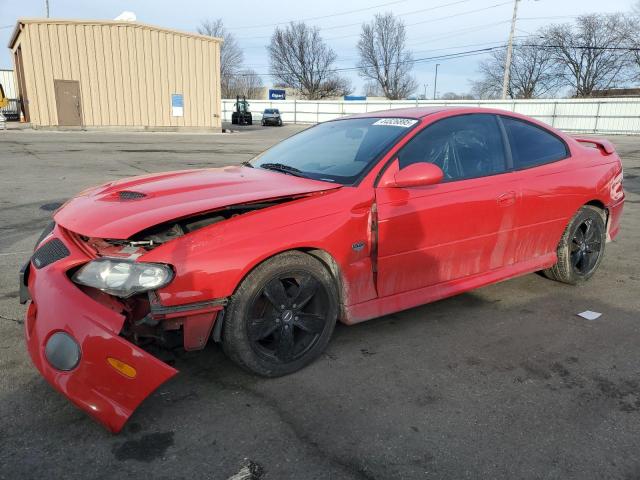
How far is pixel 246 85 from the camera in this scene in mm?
80375

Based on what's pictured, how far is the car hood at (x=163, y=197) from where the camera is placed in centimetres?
257

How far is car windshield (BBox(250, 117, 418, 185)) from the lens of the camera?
333cm

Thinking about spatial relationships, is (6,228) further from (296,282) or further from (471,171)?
(471,171)

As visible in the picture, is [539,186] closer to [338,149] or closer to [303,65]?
[338,149]

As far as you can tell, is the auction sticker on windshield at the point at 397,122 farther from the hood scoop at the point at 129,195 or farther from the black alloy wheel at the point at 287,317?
the hood scoop at the point at 129,195

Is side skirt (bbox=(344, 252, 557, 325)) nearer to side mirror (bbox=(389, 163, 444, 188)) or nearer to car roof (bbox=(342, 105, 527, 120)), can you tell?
side mirror (bbox=(389, 163, 444, 188))

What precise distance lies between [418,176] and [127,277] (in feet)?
5.79

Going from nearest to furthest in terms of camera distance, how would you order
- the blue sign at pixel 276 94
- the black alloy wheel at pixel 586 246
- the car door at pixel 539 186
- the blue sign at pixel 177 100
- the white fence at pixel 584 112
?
the car door at pixel 539 186, the black alloy wheel at pixel 586 246, the blue sign at pixel 177 100, the white fence at pixel 584 112, the blue sign at pixel 276 94

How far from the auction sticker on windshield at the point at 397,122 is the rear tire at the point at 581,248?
6.01ft

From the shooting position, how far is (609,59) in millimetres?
55250

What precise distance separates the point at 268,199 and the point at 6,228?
196 inches

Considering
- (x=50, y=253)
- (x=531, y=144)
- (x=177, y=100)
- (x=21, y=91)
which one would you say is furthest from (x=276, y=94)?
(x=50, y=253)

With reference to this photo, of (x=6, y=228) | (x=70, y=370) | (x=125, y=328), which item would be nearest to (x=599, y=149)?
(x=125, y=328)

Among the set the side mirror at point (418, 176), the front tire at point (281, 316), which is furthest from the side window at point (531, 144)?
the front tire at point (281, 316)
